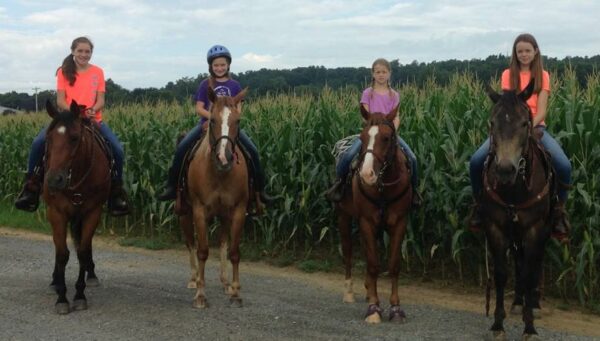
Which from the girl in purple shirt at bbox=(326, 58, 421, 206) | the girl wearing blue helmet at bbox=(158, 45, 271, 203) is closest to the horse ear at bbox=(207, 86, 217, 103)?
the girl wearing blue helmet at bbox=(158, 45, 271, 203)

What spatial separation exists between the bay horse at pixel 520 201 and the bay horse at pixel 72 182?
438 centimetres

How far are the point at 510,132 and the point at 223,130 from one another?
117 inches

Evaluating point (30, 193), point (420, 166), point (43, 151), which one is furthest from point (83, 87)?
point (420, 166)

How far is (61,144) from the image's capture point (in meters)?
6.75

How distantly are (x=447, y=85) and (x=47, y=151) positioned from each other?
6.28 metres

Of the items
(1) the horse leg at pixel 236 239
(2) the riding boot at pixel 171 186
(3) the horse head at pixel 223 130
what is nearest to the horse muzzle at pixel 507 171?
(3) the horse head at pixel 223 130

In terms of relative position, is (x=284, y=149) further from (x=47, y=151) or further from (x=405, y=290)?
(x=47, y=151)

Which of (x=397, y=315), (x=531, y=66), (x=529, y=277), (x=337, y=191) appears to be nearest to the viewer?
(x=529, y=277)

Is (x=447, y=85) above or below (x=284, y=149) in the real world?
above

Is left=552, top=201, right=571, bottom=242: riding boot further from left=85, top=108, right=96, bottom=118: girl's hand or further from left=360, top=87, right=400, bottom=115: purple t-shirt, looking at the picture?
left=85, top=108, right=96, bottom=118: girl's hand

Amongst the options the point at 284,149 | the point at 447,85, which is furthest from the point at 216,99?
the point at 447,85

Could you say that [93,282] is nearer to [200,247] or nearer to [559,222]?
[200,247]

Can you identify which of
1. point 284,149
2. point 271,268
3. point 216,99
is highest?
point 216,99

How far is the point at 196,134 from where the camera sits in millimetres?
7996
